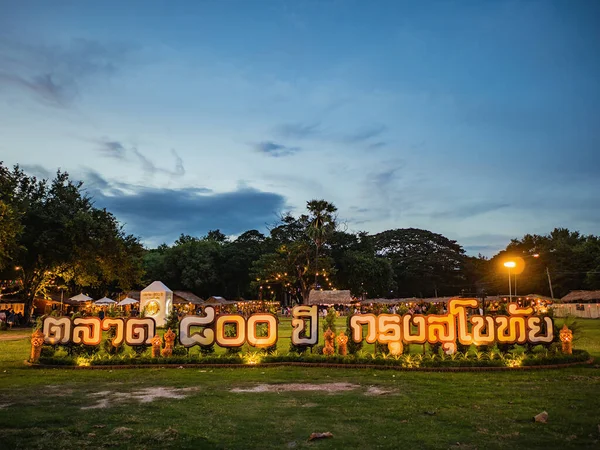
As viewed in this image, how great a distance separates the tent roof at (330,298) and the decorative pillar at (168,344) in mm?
38527

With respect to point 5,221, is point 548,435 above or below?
below

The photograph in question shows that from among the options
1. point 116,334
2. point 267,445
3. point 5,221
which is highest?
point 5,221

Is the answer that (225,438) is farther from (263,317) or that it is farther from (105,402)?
(263,317)

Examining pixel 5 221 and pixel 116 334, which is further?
pixel 5 221

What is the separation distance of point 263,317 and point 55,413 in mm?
9273

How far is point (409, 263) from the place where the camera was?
9519 cm

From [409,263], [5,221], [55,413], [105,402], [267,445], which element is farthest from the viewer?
[409,263]

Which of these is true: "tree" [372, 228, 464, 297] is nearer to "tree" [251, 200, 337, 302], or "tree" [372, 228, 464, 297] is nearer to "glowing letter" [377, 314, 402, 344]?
"tree" [251, 200, 337, 302]

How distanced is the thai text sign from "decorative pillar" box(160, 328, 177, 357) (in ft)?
1.22

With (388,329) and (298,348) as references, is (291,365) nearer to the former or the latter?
(298,348)

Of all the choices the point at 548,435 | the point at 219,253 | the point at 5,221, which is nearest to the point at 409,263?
the point at 219,253

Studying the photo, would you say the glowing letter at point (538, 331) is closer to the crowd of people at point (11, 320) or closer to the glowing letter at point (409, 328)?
the glowing letter at point (409, 328)

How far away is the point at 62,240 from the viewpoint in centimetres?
4059

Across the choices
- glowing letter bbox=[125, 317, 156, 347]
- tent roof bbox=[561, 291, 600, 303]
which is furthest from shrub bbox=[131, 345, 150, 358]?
tent roof bbox=[561, 291, 600, 303]
